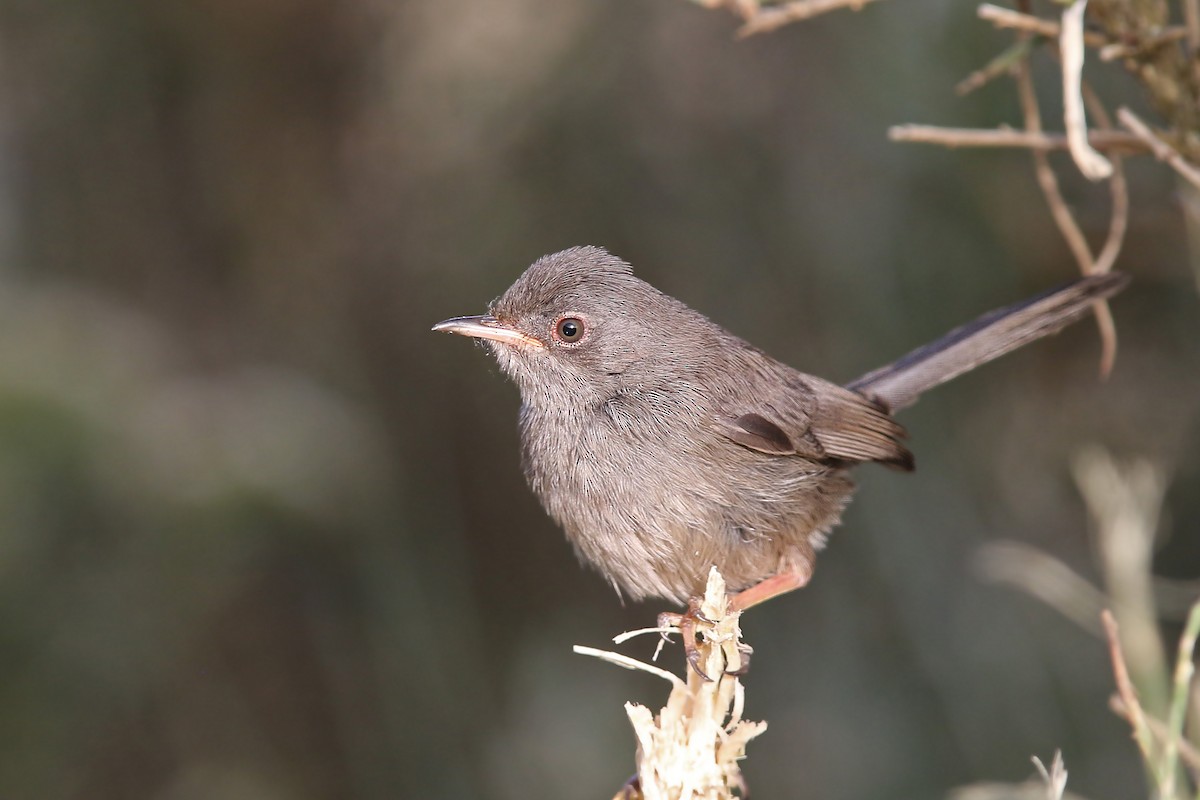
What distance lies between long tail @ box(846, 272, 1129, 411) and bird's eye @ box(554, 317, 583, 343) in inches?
45.4

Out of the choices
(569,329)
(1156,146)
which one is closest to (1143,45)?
(1156,146)

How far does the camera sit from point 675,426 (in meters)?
3.68

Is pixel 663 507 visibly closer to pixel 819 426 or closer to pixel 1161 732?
pixel 819 426

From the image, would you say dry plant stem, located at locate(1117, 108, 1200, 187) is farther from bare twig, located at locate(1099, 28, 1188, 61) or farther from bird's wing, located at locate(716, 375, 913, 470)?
bird's wing, located at locate(716, 375, 913, 470)

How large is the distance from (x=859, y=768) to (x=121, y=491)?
11.3 feet

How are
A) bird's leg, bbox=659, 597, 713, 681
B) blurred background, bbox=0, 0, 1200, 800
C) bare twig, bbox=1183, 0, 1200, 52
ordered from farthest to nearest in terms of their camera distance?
blurred background, bbox=0, 0, 1200, 800 → bird's leg, bbox=659, 597, 713, 681 → bare twig, bbox=1183, 0, 1200, 52

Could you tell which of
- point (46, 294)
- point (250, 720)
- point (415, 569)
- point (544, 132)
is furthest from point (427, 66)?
point (250, 720)

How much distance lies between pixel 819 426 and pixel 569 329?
0.91 meters

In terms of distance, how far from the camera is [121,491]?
521cm

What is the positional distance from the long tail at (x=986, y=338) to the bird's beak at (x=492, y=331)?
4.24 ft

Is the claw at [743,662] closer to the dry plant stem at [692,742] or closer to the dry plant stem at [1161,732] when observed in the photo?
the dry plant stem at [692,742]

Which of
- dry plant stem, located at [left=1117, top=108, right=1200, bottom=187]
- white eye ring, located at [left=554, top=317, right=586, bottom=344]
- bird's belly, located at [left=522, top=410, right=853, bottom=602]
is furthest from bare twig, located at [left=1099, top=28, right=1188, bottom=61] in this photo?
white eye ring, located at [left=554, top=317, right=586, bottom=344]

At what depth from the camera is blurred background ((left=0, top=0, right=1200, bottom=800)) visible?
5.31 metres

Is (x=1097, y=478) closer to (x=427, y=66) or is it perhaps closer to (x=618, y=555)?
(x=618, y=555)
